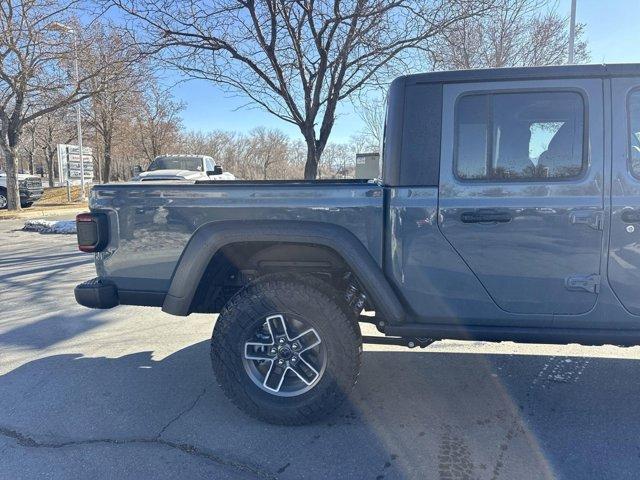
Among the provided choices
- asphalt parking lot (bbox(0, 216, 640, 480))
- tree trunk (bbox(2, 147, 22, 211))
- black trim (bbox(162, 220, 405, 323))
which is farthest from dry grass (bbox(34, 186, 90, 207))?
black trim (bbox(162, 220, 405, 323))

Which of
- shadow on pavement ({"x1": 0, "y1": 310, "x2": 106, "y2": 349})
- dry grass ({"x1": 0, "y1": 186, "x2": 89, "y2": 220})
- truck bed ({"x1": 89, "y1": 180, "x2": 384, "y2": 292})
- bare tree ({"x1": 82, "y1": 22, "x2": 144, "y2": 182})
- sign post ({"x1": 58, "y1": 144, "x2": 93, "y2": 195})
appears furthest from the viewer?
sign post ({"x1": 58, "y1": 144, "x2": 93, "y2": 195})

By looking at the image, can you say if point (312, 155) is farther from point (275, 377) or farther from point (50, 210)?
point (50, 210)

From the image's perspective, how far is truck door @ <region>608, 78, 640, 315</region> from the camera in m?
2.55

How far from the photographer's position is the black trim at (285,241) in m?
2.73

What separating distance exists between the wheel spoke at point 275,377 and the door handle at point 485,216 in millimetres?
1530

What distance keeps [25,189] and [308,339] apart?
20.7m

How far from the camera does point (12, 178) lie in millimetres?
16453

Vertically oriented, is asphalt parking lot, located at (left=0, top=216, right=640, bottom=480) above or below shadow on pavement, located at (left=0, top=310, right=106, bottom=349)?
below

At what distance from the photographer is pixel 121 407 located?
313 centimetres

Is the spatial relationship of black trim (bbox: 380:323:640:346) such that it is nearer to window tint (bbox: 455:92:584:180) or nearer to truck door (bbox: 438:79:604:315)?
truck door (bbox: 438:79:604:315)

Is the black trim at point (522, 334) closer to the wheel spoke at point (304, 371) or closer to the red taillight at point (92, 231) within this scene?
the wheel spoke at point (304, 371)

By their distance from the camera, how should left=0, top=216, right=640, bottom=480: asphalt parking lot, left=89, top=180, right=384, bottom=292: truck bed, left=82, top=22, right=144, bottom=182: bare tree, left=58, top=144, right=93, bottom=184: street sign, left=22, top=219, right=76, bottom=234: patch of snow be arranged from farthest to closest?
1. left=58, top=144, right=93, bottom=184: street sign
2. left=22, top=219, right=76, bottom=234: patch of snow
3. left=82, top=22, right=144, bottom=182: bare tree
4. left=89, top=180, right=384, bottom=292: truck bed
5. left=0, top=216, right=640, bottom=480: asphalt parking lot

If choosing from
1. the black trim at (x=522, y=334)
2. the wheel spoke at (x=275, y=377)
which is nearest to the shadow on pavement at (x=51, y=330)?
the wheel spoke at (x=275, y=377)

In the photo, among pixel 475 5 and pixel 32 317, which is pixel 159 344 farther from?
pixel 475 5
